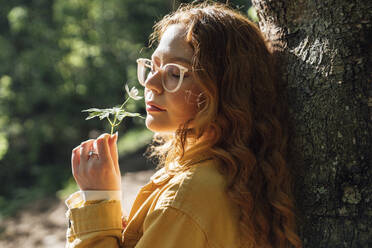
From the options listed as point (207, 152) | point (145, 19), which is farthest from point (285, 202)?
point (145, 19)

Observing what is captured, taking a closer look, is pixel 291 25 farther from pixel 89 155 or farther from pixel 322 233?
pixel 89 155

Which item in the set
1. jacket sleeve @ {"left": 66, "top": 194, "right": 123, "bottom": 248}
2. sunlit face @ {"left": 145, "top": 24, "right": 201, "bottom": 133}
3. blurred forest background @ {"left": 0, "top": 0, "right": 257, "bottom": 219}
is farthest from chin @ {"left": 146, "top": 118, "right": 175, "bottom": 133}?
blurred forest background @ {"left": 0, "top": 0, "right": 257, "bottom": 219}

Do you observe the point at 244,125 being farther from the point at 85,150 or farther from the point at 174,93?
A: the point at 85,150

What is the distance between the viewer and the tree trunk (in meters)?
1.61

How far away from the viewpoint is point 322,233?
166cm

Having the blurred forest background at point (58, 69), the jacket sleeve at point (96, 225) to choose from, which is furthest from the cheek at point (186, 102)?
the blurred forest background at point (58, 69)

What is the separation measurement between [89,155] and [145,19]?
30.1 ft

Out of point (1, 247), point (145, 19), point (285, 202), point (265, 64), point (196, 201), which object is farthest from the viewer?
point (145, 19)

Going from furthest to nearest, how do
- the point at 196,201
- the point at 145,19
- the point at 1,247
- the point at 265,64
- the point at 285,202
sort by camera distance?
1. the point at 145,19
2. the point at 1,247
3. the point at 265,64
4. the point at 285,202
5. the point at 196,201

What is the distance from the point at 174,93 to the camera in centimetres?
172

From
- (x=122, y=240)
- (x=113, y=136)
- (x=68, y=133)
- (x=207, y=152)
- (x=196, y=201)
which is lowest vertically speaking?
(x=122, y=240)

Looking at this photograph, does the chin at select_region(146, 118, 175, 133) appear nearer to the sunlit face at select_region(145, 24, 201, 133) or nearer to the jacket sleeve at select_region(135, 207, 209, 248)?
the sunlit face at select_region(145, 24, 201, 133)

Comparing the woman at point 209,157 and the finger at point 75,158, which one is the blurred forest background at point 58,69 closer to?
the finger at point 75,158

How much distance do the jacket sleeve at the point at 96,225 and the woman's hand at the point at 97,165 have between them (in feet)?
0.28
